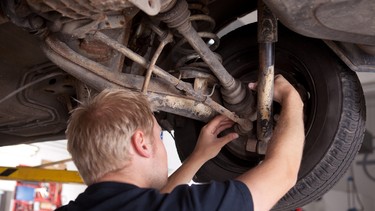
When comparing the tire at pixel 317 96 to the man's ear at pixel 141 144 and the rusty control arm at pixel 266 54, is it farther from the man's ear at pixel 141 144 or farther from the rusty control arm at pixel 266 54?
the man's ear at pixel 141 144

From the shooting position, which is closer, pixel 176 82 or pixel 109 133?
pixel 109 133

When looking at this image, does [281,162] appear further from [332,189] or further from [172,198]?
[332,189]

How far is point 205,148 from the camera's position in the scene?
1.35 metres

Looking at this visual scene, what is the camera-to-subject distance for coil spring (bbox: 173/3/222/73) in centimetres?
120

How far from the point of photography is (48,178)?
7.54ft

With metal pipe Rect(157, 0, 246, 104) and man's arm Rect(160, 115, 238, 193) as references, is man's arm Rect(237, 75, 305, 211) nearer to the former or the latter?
metal pipe Rect(157, 0, 246, 104)

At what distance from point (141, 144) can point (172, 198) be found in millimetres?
173

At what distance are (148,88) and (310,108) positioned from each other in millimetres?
497

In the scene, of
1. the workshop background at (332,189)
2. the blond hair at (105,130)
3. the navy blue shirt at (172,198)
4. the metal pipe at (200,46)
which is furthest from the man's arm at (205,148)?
the workshop background at (332,189)

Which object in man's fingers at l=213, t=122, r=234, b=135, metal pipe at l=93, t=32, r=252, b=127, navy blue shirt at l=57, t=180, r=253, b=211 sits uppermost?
metal pipe at l=93, t=32, r=252, b=127

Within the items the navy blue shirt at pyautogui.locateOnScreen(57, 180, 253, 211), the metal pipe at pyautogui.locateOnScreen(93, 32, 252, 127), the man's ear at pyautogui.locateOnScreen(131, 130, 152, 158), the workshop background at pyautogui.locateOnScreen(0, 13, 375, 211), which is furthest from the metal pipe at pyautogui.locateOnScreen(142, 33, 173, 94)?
the workshop background at pyautogui.locateOnScreen(0, 13, 375, 211)

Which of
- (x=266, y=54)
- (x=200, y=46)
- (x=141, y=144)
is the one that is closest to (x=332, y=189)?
(x=266, y=54)

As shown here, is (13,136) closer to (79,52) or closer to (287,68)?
(79,52)

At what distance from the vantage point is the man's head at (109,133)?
0.91 metres
